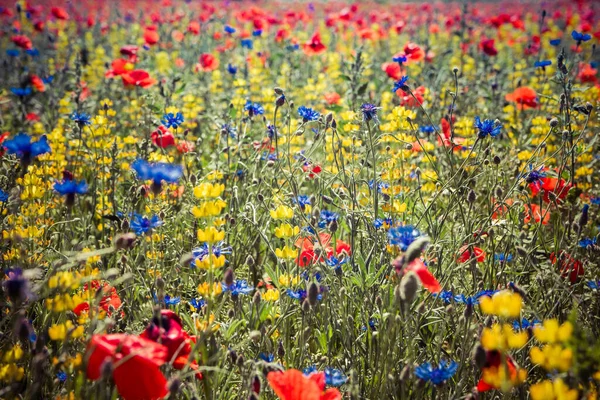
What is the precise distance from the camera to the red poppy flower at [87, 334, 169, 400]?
3.57ft

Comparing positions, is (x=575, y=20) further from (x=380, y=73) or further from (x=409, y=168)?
(x=409, y=168)

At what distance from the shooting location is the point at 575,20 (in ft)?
25.8

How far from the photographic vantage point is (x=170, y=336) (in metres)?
1.24

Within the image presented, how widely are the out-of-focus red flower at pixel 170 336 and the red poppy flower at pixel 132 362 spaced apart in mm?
55

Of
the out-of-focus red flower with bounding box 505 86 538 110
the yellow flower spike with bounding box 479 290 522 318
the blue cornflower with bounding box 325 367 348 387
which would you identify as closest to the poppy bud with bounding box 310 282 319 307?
the blue cornflower with bounding box 325 367 348 387

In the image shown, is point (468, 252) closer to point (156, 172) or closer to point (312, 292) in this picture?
point (312, 292)

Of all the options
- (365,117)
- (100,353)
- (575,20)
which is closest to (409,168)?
(365,117)

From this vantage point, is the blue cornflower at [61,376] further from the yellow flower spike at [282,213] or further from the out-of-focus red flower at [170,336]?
the yellow flower spike at [282,213]

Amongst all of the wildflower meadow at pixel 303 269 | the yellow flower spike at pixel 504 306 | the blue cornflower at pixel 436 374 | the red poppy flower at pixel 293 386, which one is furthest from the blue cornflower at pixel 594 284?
the red poppy flower at pixel 293 386

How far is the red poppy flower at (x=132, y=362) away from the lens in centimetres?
109

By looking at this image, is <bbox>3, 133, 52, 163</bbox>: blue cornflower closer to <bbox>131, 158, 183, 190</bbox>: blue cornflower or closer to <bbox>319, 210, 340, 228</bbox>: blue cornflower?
<bbox>131, 158, 183, 190</bbox>: blue cornflower

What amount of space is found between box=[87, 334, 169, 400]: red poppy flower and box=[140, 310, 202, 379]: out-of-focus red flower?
0.05 metres

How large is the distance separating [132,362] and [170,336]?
0.40 feet

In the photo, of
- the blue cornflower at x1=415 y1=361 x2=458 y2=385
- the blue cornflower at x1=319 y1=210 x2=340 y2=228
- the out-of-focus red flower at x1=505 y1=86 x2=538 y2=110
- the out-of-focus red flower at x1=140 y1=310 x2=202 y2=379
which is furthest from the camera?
the out-of-focus red flower at x1=505 y1=86 x2=538 y2=110
